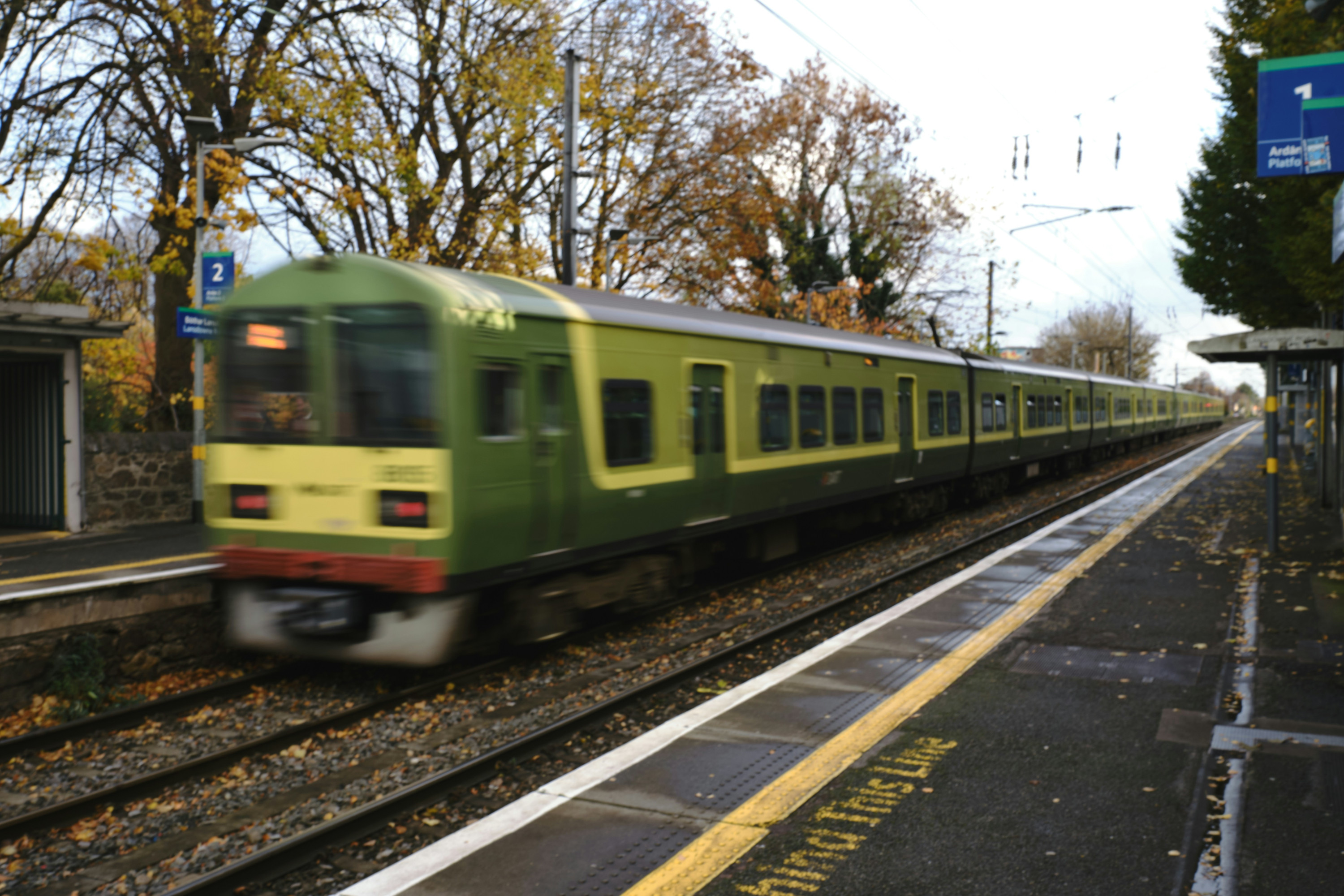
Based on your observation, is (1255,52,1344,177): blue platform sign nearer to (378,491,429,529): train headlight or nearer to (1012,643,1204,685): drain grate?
(1012,643,1204,685): drain grate

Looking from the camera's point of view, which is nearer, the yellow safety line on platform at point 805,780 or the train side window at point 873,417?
the yellow safety line on platform at point 805,780

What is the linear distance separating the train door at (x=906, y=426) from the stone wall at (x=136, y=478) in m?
10.5

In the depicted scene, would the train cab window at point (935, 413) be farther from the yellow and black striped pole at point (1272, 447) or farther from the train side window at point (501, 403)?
the train side window at point (501, 403)

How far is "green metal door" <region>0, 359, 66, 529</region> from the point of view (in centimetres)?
1386

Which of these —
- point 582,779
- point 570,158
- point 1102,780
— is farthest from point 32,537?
point 1102,780

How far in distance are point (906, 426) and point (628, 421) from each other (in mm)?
7431

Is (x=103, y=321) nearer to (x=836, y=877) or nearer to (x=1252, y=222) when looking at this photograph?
(x=836, y=877)

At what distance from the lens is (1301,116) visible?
36.4 ft

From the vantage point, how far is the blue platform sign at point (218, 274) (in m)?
15.0

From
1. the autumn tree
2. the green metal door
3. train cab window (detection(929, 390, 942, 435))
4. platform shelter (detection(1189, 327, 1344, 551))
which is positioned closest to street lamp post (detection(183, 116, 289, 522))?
the green metal door

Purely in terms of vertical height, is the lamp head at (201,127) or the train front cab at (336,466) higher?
the lamp head at (201,127)

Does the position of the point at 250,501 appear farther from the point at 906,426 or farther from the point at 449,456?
the point at 906,426

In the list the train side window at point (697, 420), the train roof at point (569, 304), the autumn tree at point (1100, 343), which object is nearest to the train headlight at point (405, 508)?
the train roof at point (569, 304)

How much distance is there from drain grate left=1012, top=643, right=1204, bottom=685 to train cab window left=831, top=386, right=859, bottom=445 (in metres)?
5.26
